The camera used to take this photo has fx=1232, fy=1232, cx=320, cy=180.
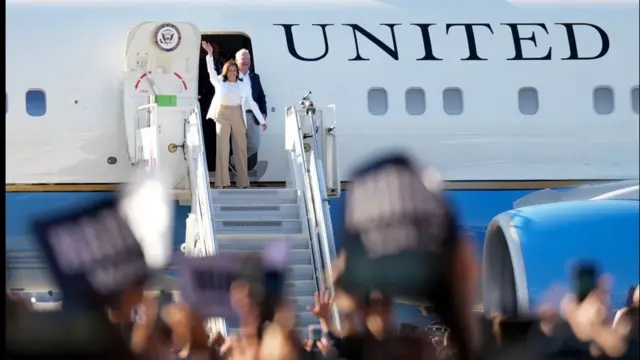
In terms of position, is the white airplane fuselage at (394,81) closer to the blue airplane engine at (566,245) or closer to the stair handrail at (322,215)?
the stair handrail at (322,215)

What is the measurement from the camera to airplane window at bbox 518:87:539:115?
1178cm

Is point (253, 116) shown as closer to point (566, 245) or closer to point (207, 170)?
point (207, 170)

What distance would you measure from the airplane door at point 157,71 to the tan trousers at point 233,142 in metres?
0.52

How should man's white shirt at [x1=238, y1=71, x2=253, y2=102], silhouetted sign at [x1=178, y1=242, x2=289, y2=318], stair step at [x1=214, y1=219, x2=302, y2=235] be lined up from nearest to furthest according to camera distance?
silhouetted sign at [x1=178, y1=242, x2=289, y2=318]
stair step at [x1=214, y1=219, x2=302, y2=235]
man's white shirt at [x1=238, y1=71, x2=253, y2=102]

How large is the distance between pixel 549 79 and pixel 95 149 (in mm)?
4340

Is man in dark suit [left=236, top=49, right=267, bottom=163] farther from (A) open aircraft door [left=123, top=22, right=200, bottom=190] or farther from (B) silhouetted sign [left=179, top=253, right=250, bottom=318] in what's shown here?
(B) silhouetted sign [left=179, top=253, right=250, bottom=318]

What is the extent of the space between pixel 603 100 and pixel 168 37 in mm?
4257

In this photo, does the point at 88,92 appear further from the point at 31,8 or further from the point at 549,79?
the point at 549,79

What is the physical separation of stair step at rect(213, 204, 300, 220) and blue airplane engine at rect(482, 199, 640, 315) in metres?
1.75

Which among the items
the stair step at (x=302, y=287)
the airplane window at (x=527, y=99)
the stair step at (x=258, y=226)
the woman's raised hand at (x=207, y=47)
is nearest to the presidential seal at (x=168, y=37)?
the woman's raised hand at (x=207, y=47)

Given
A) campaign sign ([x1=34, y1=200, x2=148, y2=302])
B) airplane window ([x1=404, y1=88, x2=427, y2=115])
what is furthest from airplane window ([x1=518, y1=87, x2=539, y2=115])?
campaign sign ([x1=34, y1=200, x2=148, y2=302])

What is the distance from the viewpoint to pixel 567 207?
1010 centimetres

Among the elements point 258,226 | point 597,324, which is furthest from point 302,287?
point 597,324

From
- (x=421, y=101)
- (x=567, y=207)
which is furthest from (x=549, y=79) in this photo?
(x=567, y=207)
